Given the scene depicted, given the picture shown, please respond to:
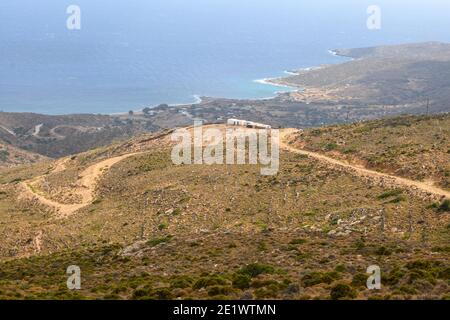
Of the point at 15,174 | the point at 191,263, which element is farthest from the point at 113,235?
the point at 15,174

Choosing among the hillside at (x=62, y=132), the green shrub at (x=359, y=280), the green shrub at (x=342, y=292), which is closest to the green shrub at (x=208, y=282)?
the green shrub at (x=342, y=292)

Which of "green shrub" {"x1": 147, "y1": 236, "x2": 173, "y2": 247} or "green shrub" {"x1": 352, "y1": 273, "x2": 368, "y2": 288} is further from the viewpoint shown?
"green shrub" {"x1": 147, "y1": 236, "x2": 173, "y2": 247}

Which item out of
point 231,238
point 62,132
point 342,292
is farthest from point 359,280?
point 62,132

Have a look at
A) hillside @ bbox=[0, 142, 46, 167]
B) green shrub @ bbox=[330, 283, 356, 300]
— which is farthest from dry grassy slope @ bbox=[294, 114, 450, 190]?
hillside @ bbox=[0, 142, 46, 167]

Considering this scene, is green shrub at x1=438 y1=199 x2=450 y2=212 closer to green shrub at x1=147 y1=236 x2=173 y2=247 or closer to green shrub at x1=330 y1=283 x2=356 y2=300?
green shrub at x1=147 y1=236 x2=173 y2=247

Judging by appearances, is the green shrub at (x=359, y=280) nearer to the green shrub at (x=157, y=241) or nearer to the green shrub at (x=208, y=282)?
the green shrub at (x=208, y=282)
